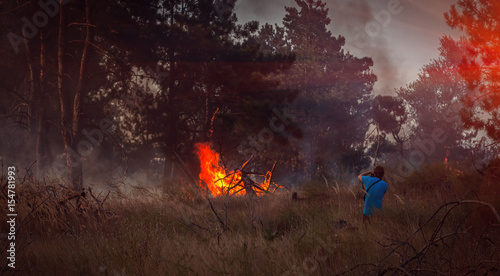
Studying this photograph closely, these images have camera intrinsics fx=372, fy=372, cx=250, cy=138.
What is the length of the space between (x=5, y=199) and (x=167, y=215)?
2.84 meters

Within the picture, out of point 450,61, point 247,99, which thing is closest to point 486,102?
point 247,99

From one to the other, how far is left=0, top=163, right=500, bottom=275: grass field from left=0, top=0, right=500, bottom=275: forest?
36 mm

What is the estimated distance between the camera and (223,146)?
2108 centimetres

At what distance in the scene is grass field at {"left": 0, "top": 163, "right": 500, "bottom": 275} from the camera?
3.39 metres

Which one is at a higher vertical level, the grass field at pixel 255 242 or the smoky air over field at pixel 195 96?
the smoky air over field at pixel 195 96

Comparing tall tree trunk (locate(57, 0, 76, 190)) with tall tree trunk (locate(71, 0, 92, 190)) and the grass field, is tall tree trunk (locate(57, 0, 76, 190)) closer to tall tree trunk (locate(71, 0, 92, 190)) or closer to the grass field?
tall tree trunk (locate(71, 0, 92, 190))

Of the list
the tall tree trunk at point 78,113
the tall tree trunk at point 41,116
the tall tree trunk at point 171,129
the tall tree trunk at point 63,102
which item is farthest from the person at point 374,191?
the tall tree trunk at point 171,129

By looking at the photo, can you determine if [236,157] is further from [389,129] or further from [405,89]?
[405,89]

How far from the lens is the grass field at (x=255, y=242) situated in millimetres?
3391

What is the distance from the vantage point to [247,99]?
17.9 m

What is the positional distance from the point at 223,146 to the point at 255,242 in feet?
55.2

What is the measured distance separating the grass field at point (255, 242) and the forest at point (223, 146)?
0.04m

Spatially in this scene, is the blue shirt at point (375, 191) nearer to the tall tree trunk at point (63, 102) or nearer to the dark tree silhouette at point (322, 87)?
the tall tree trunk at point (63, 102)

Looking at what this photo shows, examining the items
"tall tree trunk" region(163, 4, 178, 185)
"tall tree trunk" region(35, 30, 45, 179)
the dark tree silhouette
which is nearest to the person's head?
"tall tree trunk" region(35, 30, 45, 179)
